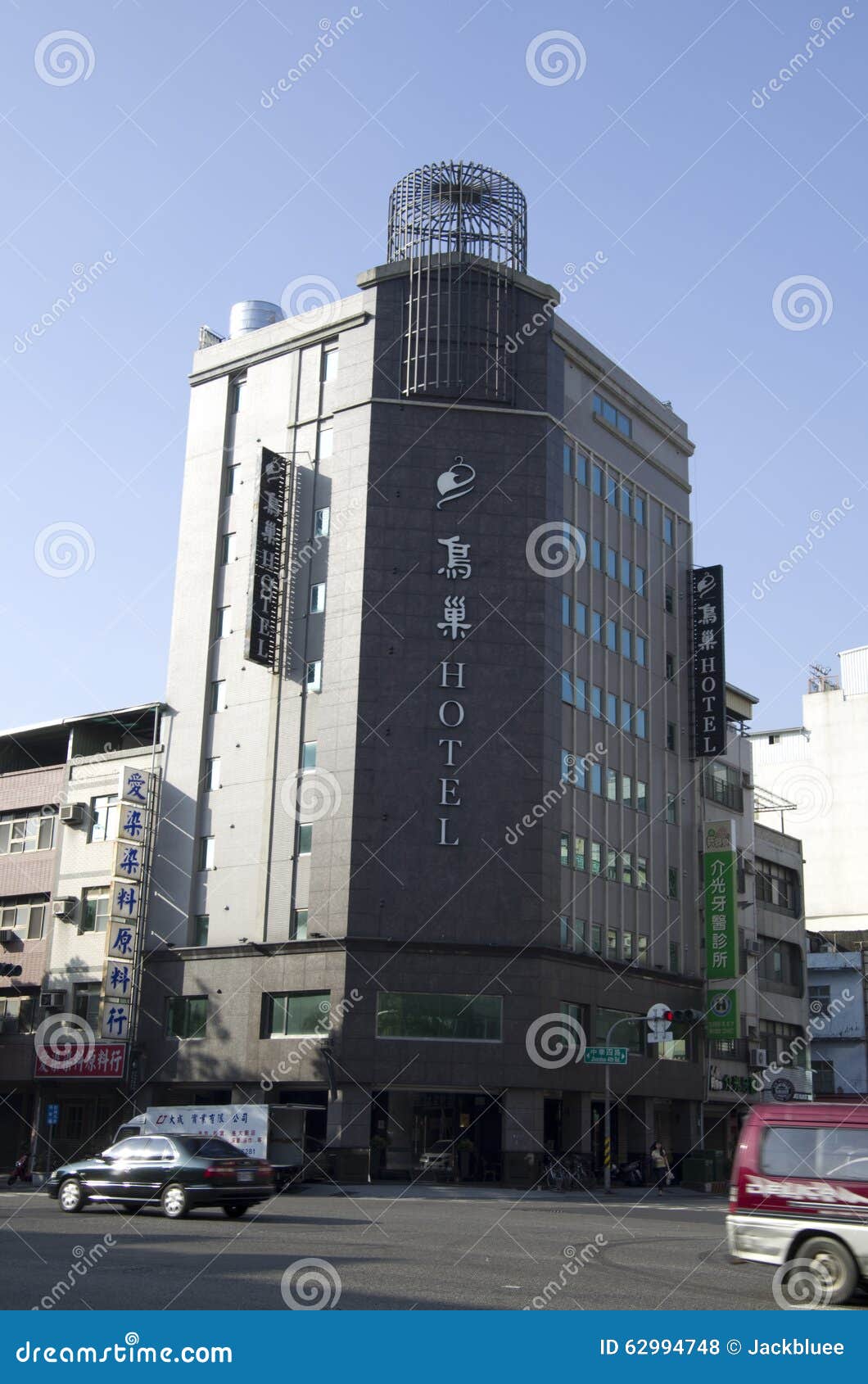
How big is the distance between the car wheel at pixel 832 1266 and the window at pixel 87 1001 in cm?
4033

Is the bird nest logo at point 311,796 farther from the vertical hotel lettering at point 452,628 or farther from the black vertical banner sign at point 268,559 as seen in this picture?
the black vertical banner sign at point 268,559

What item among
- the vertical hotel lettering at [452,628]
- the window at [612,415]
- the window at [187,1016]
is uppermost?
the window at [612,415]

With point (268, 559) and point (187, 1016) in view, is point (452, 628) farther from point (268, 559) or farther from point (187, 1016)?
point (187, 1016)

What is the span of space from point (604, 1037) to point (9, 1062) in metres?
23.3

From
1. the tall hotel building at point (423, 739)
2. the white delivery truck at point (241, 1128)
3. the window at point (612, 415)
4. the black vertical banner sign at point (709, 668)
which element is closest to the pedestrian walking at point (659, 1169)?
the tall hotel building at point (423, 739)

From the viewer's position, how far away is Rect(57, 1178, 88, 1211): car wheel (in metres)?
26.3

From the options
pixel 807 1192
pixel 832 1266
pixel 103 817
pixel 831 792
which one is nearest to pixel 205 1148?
pixel 807 1192

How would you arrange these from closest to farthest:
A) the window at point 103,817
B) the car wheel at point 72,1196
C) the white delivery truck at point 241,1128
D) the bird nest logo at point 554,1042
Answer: the car wheel at point 72,1196, the white delivery truck at point 241,1128, the bird nest logo at point 554,1042, the window at point 103,817

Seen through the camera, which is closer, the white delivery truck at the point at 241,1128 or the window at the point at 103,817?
the white delivery truck at the point at 241,1128

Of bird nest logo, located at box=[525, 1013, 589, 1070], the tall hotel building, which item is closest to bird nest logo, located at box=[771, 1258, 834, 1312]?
the tall hotel building

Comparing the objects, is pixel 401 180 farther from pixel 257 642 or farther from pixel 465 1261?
pixel 465 1261

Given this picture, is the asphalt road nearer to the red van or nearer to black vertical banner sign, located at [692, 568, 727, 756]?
the red van

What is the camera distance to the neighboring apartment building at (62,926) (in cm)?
5125

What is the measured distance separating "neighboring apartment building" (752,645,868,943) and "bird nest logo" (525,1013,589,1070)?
111 ft
